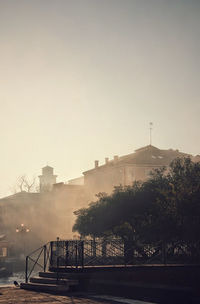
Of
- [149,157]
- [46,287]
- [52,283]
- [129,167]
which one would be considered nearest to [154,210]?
[52,283]

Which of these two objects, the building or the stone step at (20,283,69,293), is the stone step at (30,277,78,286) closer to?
the stone step at (20,283,69,293)

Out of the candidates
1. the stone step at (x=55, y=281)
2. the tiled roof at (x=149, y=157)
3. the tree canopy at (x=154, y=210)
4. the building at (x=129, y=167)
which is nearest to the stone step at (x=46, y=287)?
the stone step at (x=55, y=281)

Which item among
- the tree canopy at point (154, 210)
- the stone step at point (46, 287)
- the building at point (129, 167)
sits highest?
the building at point (129, 167)

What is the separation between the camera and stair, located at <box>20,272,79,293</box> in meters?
15.7

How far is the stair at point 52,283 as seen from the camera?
1574cm

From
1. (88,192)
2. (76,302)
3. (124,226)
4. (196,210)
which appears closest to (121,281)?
(76,302)

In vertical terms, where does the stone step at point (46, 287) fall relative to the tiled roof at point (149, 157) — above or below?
below

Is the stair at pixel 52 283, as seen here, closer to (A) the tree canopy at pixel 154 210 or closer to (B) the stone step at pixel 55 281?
(B) the stone step at pixel 55 281

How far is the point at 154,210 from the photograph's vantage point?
30.1 meters

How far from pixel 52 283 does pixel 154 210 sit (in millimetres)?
14546

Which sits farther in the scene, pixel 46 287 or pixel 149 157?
pixel 149 157

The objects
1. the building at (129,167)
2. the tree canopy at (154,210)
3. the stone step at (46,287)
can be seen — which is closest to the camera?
the stone step at (46,287)

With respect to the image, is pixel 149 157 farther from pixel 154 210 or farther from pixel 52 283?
pixel 52 283

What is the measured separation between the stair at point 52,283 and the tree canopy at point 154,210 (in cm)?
772
